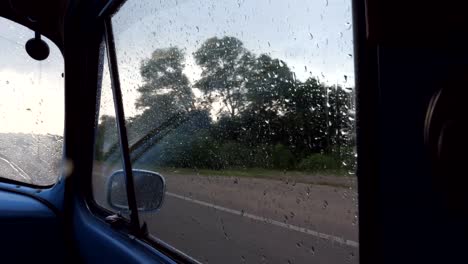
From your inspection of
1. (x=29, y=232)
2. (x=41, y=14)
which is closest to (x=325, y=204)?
(x=29, y=232)

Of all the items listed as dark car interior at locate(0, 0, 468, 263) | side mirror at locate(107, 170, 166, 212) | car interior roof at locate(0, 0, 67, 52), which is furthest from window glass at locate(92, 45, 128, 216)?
dark car interior at locate(0, 0, 468, 263)

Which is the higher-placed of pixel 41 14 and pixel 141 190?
pixel 41 14

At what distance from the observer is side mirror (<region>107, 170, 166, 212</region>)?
2.04 m

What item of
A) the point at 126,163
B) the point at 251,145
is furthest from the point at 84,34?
the point at 251,145

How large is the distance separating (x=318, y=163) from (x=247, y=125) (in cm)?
38

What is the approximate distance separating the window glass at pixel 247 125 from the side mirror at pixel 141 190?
0.15 feet

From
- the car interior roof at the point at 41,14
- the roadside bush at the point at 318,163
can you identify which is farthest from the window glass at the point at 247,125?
the car interior roof at the point at 41,14

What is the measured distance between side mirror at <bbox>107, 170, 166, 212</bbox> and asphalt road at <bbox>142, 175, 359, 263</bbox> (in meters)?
0.05

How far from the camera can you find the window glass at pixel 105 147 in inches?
97.0

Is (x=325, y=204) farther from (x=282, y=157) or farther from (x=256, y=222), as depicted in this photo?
(x=256, y=222)

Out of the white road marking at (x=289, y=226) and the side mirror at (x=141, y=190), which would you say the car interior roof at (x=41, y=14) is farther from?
the white road marking at (x=289, y=226)

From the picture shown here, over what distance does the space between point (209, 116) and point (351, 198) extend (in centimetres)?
82

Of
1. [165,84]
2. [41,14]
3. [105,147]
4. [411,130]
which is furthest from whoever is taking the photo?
[41,14]

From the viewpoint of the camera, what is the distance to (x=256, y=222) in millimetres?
1388
